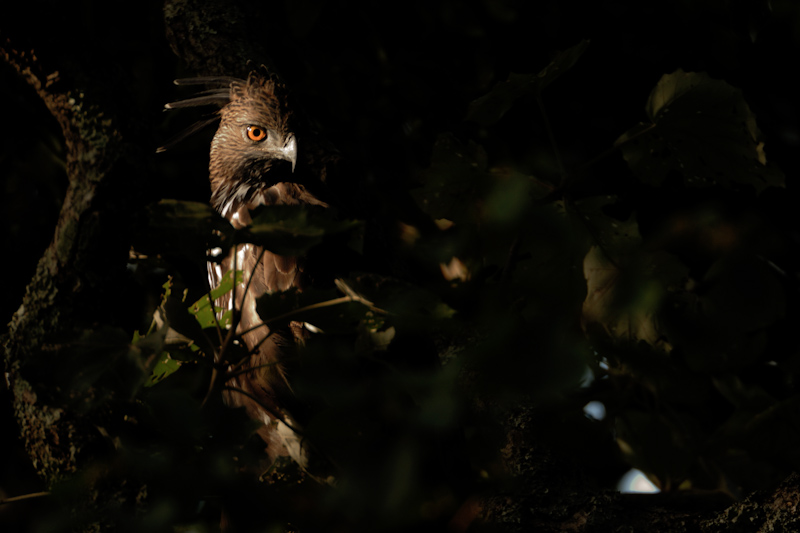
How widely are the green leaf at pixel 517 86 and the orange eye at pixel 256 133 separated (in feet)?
4.79

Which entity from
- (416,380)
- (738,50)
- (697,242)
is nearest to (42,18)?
(416,380)

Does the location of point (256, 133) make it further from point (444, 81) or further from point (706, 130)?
point (706, 130)

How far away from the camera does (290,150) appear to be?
2.59 meters

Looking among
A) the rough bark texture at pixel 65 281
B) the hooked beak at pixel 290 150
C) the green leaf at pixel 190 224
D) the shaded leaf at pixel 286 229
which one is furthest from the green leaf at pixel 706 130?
the hooked beak at pixel 290 150

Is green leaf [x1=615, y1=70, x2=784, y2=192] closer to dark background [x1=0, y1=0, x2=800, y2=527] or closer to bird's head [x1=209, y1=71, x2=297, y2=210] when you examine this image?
dark background [x1=0, y1=0, x2=800, y2=527]

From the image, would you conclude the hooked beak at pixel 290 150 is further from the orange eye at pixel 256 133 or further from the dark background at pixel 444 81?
the dark background at pixel 444 81

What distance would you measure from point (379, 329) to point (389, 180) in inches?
81.6

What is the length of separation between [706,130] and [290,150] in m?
1.62

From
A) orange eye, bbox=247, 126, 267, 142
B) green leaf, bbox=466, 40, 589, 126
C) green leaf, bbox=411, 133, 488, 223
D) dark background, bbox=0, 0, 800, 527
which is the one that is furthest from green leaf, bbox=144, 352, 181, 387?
orange eye, bbox=247, 126, 267, 142

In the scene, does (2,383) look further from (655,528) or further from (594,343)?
(655,528)

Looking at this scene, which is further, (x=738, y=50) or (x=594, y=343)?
(x=738, y=50)

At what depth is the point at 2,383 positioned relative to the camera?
2172 mm

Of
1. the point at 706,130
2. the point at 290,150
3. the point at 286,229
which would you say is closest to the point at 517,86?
the point at 706,130

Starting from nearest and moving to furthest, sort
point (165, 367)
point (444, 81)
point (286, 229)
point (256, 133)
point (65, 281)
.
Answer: point (286, 229), point (65, 281), point (165, 367), point (256, 133), point (444, 81)
